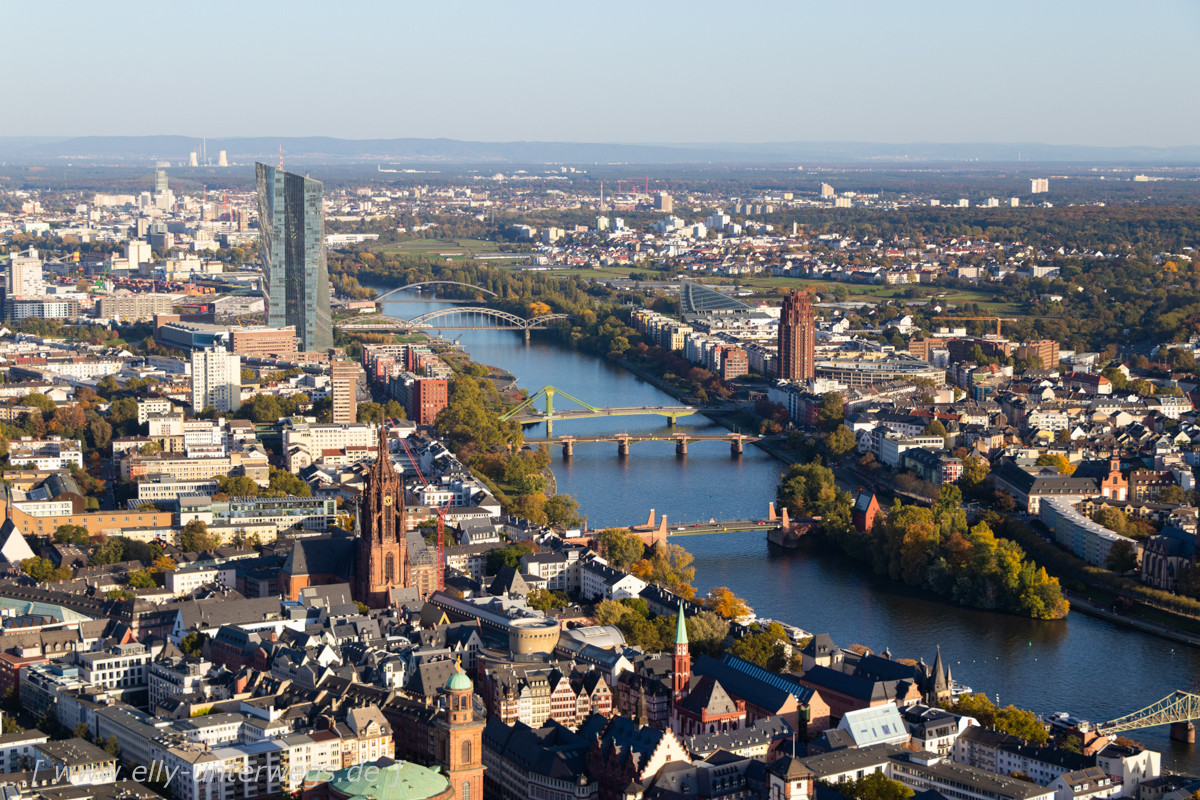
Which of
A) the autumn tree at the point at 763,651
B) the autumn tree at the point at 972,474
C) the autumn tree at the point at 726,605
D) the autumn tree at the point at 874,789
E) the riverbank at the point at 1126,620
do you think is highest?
the autumn tree at the point at 874,789

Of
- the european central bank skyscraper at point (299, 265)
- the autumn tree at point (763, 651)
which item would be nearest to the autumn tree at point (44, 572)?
the autumn tree at point (763, 651)

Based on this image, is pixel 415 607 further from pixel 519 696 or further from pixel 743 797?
pixel 743 797

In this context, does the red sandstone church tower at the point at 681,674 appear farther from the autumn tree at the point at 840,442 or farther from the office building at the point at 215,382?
the office building at the point at 215,382

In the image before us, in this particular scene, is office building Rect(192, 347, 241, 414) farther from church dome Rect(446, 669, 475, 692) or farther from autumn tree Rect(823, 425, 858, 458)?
church dome Rect(446, 669, 475, 692)

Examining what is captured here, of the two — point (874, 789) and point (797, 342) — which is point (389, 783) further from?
point (797, 342)

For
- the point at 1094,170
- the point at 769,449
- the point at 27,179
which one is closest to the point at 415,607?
the point at 769,449

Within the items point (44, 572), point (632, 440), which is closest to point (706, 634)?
point (44, 572)
